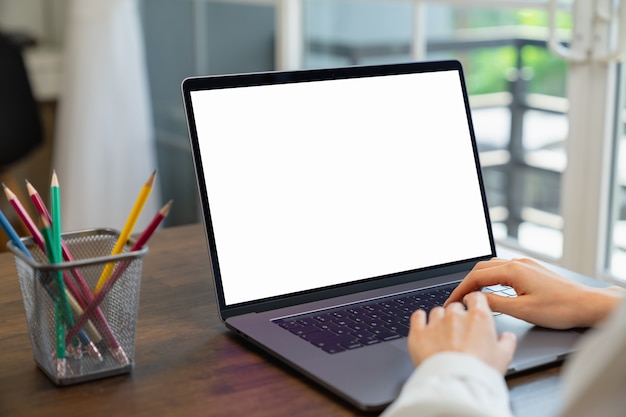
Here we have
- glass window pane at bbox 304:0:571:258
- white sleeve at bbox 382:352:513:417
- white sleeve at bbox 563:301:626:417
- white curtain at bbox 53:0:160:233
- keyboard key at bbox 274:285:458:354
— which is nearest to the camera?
white sleeve at bbox 563:301:626:417

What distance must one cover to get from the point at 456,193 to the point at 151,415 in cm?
52

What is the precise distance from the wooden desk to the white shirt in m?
0.10

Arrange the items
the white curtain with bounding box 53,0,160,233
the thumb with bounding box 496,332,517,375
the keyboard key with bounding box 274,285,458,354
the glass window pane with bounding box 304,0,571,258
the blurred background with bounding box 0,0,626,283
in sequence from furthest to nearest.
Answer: the white curtain with bounding box 53,0,160,233 < the glass window pane with bounding box 304,0,571,258 < the blurred background with bounding box 0,0,626,283 < the keyboard key with bounding box 274,285,458,354 < the thumb with bounding box 496,332,517,375

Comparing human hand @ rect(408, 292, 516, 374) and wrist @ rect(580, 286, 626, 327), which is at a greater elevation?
human hand @ rect(408, 292, 516, 374)

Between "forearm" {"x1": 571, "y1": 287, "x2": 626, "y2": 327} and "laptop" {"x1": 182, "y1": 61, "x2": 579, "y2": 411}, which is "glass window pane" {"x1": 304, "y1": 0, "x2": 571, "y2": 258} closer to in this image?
"laptop" {"x1": 182, "y1": 61, "x2": 579, "y2": 411}

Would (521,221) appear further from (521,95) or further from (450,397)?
(450,397)

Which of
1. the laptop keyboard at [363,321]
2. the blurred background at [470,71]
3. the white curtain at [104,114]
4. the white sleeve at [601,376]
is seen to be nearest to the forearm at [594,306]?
the laptop keyboard at [363,321]

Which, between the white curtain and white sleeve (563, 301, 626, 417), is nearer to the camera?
white sleeve (563, 301, 626, 417)

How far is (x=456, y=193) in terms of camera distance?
43.9 inches

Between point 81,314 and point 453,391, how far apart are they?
1.15 ft

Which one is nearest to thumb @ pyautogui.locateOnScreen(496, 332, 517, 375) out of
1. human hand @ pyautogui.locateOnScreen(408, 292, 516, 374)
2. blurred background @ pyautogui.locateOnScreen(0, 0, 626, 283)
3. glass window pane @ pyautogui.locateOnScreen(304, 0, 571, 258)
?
human hand @ pyautogui.locateOnScreen(408, 292, 516, 374)

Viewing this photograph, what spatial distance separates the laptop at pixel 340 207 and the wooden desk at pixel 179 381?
0.02m

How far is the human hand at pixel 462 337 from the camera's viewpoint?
73 cm

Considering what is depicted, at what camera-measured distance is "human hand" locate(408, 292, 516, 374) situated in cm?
73
